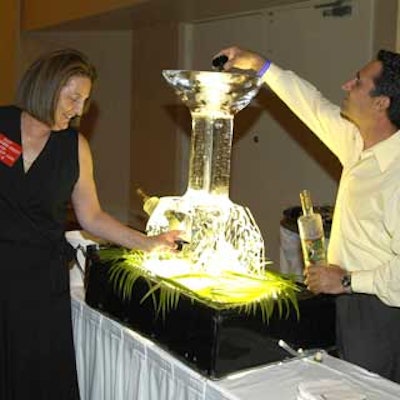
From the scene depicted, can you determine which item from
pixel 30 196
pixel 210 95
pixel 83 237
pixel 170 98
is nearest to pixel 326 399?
pixel 210 95

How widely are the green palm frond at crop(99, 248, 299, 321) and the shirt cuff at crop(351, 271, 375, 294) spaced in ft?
0.53

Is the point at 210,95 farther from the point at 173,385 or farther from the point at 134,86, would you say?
the point at 134,86

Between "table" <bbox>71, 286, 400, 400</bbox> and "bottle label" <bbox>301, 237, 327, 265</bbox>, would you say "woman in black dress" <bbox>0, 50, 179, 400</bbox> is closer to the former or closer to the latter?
"table" <bbox>71, 286, 400, 400</bbox>

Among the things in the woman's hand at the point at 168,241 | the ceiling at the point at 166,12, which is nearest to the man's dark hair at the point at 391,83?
the woman's hand at the point at 168,241

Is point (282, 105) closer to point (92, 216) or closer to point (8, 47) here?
point (92, 216)

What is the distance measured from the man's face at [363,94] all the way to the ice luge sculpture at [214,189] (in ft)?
1.07

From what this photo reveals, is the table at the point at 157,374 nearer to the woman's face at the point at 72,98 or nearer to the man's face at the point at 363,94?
the woman's face at the point at 72,98

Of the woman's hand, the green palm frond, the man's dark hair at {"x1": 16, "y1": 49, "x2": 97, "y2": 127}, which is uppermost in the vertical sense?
the man's dark hair at {"x1": 16, "y1": 49, "x2": 97, "y2": 127}

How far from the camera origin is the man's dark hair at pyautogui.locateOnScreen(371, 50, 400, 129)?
68.9 inches

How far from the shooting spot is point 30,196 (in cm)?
170

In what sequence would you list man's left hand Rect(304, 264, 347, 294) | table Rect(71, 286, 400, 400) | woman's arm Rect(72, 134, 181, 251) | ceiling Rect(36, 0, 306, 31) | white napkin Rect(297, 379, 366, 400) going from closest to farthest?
1. white napkin Rect(297, 379, 366, 400)
2. table Rect(71, 286, 400, 400)
3. man's left hand Rect(304, 264, 347, 294)
4. woman's arm Rect(72, 134, 181, 251)
5. ceiling Rect(36, 0, 306, 31)

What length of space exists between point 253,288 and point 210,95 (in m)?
0.50

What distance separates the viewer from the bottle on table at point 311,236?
1595 mm

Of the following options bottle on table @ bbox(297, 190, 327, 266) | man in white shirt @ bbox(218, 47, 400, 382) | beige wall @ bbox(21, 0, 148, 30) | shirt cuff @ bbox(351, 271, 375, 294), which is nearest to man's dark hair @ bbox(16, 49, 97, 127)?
bottle on table @ bbox(297, 190, 327, 266)
